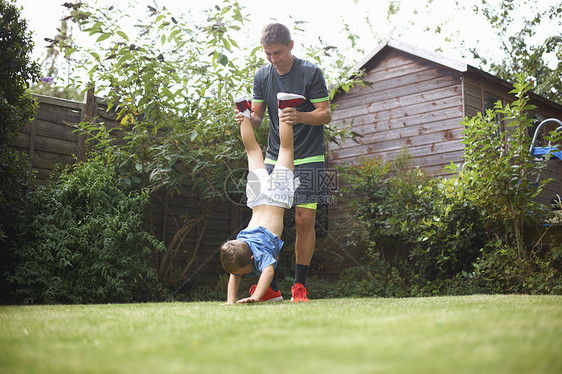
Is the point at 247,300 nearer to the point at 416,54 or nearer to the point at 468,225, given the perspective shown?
the point at 468,225

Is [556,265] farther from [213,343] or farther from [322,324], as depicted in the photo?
[213,343]

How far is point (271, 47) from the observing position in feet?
10.8

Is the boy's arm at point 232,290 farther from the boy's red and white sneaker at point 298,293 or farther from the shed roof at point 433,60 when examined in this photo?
the shed roof at point 433,60

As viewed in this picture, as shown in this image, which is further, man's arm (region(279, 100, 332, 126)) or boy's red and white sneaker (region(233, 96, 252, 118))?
boy's red and white sneaker (region(233, 96, 252, 118))

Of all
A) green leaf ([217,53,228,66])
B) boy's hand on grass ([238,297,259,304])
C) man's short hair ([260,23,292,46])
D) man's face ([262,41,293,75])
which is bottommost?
boy's hand on grass ([238,297,259,304])

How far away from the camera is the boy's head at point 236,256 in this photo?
2877 millimetres

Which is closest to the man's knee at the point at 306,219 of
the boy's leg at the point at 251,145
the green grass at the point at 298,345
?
the boy's leg at the point at 251,145

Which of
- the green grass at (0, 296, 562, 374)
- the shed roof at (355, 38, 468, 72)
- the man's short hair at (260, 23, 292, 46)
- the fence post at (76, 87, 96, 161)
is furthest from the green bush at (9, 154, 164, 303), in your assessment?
the shed roof at (355, 38, 468, 72)

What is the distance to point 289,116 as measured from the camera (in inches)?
127

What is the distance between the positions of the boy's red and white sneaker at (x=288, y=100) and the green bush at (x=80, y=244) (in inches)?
70.8

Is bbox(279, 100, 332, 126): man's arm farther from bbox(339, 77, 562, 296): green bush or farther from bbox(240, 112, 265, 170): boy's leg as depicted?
bbox(339, 77, 562, 296): green bush

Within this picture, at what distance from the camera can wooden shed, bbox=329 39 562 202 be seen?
24.2ft

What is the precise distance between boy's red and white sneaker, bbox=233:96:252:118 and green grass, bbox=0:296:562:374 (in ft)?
6.93

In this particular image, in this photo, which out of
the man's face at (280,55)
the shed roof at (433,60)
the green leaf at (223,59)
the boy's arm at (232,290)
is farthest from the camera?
the shed roof at (433,60)
